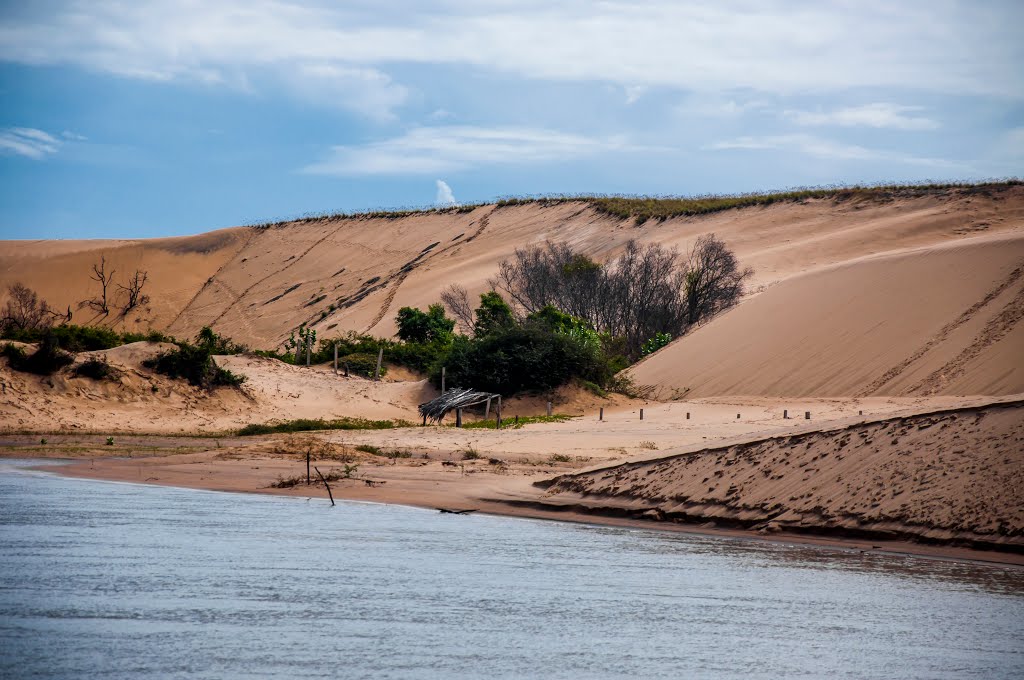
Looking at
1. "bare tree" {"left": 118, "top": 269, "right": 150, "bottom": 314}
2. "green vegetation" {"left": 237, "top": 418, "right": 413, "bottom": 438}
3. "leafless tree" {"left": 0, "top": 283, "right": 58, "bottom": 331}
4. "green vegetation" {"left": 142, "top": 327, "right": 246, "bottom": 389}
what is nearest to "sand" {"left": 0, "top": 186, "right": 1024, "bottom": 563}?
"green vegetation" {"left": 142, "top": 327, "right": 246, "bottom": 389}

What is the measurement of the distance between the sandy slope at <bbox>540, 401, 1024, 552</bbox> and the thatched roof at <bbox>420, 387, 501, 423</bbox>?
14.2 meters

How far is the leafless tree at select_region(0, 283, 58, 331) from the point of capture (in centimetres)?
7419

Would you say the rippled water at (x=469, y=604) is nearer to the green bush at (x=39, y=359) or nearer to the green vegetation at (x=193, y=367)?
the green bush at (x=39, y=359)

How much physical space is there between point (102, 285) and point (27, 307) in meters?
6.90

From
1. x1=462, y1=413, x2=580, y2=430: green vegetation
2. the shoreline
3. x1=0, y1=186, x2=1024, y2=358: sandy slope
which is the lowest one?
the shoreline

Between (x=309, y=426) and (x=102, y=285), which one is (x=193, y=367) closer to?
(x=309, y=426)

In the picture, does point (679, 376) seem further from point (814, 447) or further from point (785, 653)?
point (785, 653)

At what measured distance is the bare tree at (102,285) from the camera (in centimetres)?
7931

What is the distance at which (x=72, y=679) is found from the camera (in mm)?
7605

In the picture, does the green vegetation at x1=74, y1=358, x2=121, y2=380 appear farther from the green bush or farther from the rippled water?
the rippled water

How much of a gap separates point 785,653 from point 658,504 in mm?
6808

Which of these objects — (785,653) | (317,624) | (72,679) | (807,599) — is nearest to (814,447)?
(807,599)

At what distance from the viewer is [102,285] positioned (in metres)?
82.1

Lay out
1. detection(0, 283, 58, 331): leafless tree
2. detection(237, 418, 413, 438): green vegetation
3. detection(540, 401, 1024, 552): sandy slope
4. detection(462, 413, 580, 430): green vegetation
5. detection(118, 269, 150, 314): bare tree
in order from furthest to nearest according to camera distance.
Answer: detection(118, 269, 150, 314): bare tree, detection(0, 283, 58, 331): leafless tree, detection(237, 418, 413, 438): green vegetation, detection(462, 413, 580, 430): green vegetation, detection(540, 401, 1024, 552): sandy slope
